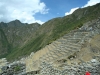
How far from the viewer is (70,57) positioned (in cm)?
1806

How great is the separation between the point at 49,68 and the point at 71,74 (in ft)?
14.7

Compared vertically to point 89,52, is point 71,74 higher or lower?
lower

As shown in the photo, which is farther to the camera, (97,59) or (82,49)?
(82,49)

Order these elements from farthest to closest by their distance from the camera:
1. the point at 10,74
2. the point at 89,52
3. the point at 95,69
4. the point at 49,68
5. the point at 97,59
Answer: the point at 10,74 < the point at 49,68 < the point at 89,52 < the point at 97,59 < the point at 95,69

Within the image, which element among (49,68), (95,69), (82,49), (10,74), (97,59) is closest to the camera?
(95,69)

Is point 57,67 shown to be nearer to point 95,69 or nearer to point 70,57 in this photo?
point 70,57

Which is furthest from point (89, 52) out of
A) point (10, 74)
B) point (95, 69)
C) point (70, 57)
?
point (10, 74)

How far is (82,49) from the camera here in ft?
57.3

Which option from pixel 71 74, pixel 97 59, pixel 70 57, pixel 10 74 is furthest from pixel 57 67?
pixel 10 74

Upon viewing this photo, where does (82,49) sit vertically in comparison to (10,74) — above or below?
above

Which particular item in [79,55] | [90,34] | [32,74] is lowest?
[32,74]

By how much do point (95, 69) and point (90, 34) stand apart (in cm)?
604

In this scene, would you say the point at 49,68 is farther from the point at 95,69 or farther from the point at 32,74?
the point at 95,69

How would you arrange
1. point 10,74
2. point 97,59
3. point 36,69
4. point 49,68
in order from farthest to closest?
point 10,74 < point 36,69 < point 49,68 < point 97,59
